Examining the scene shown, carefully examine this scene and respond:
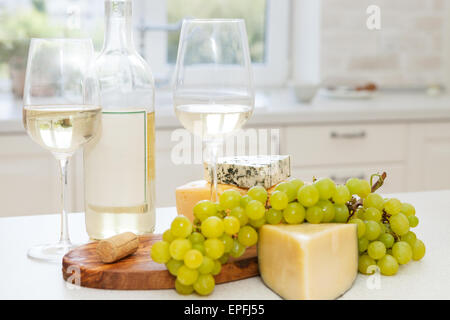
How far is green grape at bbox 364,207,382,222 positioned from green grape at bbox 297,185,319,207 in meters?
0.09

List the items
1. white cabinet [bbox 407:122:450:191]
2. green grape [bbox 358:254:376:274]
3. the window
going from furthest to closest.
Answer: the window, white cabinet [bbox 407:122:450:191], green grape [bbox 358:254:376:274]

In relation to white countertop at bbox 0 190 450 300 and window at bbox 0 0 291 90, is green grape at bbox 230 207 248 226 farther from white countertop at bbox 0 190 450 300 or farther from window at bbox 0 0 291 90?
window at bbox 0 0 291 90

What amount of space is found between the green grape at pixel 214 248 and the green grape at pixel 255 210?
0.05 m

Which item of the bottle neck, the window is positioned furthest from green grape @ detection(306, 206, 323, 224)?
the window

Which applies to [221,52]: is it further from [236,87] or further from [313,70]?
[313,70]

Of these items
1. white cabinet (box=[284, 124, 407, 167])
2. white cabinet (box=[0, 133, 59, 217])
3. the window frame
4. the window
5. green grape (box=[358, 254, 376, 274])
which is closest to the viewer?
green grape (box=[358, 254, 376, 274])

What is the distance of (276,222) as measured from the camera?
71cm

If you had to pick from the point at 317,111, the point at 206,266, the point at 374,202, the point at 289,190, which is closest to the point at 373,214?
the point at 374,202

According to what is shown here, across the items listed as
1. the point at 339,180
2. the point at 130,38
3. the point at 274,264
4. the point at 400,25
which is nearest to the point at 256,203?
the point at 274,264

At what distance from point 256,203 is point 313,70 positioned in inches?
92.9

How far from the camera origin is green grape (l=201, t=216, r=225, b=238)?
67 cm

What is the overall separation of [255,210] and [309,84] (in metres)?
1.90

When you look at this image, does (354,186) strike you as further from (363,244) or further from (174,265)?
(174,265)

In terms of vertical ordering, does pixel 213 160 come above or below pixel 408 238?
above
